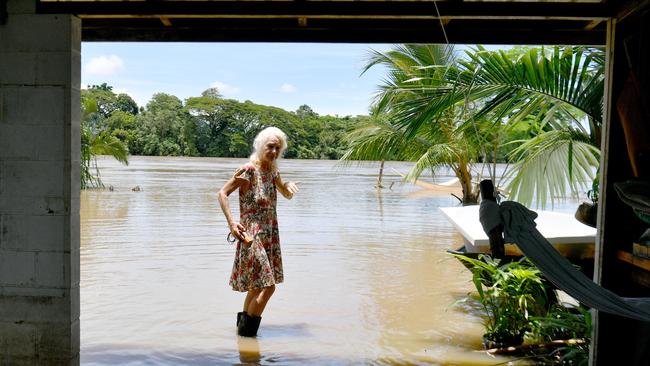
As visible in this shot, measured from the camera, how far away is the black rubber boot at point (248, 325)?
568cm

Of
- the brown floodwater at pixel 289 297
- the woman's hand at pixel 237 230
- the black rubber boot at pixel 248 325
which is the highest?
the woman's hand at pixel 237 230

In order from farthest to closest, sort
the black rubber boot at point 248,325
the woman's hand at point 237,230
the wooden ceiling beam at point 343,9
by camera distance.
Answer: the black rubber boot at point 248,325 < the woman's hand at point 237,230 < the wooden ceiling beam at point 343,9

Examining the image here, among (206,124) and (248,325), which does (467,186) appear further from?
(206,124)

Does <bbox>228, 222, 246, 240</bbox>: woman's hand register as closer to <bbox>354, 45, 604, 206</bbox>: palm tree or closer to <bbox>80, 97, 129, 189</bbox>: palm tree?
<bbox>354, 45, 604, 206</bbox>: palm tree

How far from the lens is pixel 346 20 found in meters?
4.44

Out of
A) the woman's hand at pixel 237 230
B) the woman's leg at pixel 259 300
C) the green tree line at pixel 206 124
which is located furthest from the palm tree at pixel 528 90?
the green tree line at pixel 206 124

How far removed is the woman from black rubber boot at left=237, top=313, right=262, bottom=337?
0.40 ft

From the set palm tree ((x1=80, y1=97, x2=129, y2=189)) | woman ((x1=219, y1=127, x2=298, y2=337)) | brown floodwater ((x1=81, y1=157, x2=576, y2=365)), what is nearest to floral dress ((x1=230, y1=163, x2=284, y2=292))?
woman ((x1=219, y1=127, x2=298, y2=337))

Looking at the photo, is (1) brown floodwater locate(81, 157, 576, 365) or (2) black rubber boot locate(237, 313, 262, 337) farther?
(2) black rubber boot locate(237, 313, 262, 337)

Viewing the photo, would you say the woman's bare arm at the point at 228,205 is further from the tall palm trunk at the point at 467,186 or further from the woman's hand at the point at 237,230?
the tall palm trunk at the point at 467,186

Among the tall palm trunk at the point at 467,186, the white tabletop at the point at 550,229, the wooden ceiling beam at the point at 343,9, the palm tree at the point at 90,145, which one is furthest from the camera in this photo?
the palm tree at the point at 90,145

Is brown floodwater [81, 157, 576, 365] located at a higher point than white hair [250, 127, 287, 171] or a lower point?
lower

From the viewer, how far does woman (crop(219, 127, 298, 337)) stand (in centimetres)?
534

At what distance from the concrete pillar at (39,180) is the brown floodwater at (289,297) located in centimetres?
95
